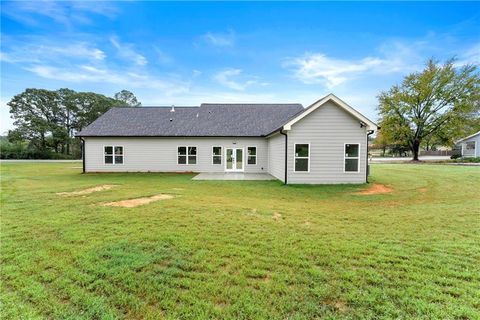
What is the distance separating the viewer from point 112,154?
700 inches

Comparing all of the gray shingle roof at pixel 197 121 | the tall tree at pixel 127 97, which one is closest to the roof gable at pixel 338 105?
the gray shingle roof at pixel 197 121

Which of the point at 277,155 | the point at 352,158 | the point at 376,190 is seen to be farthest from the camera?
the point at 277,155

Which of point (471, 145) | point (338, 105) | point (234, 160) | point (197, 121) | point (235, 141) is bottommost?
point (234, 160)

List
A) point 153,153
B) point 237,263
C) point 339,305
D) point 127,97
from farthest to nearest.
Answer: point 127,97, point 153,153, point 237,263, point 339,305

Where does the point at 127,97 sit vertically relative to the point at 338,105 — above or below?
above

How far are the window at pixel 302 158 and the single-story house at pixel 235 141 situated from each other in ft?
0.16

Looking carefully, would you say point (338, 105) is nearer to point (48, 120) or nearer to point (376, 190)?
point (376, 190)

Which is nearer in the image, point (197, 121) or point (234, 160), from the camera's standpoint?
point (234, 160)

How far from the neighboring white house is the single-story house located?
93.0 feet

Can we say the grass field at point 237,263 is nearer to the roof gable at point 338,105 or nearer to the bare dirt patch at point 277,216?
the bare dirt patch at point 277,216

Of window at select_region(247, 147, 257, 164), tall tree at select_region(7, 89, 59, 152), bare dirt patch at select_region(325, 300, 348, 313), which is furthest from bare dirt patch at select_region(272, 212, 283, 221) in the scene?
tall tree at select_region(7, 89, 59, 152)

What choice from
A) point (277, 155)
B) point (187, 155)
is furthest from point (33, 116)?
point (277, 155)

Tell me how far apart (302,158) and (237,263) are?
371 inches

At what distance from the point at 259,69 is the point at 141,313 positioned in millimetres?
23009
